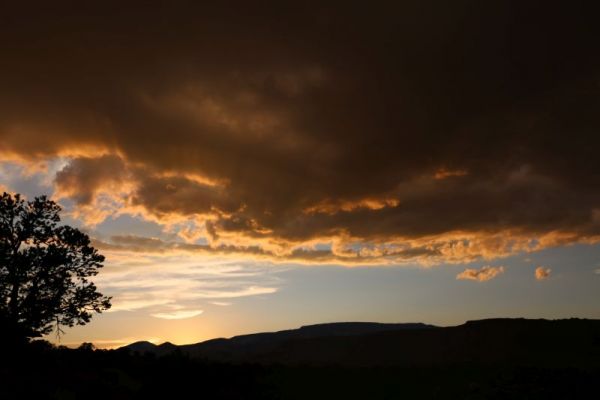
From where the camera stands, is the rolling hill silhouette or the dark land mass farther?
the rolling hill silhouette

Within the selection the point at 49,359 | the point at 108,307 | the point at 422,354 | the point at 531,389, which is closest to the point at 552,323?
the point at 422,354

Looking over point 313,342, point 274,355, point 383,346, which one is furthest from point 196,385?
point 313,342

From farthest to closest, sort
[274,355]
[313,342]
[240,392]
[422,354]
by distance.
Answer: [313,342] → [274,355] → [422,354] → [240,392]

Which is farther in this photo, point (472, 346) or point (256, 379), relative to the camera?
point (472, 346)

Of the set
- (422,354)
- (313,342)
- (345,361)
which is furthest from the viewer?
(313,342)

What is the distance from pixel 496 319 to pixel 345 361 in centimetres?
2188

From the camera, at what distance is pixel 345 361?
71.3 metres

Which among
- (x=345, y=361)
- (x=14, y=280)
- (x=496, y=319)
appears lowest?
(x=345, y=361)

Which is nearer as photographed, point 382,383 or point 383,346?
point 382,383

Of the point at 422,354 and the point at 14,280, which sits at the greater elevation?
the point at 14,280

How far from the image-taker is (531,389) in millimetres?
25891

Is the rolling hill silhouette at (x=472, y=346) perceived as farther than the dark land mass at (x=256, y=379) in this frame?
Yes

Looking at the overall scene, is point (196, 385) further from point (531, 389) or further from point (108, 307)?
point (108, 307)

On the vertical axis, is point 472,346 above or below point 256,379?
above
